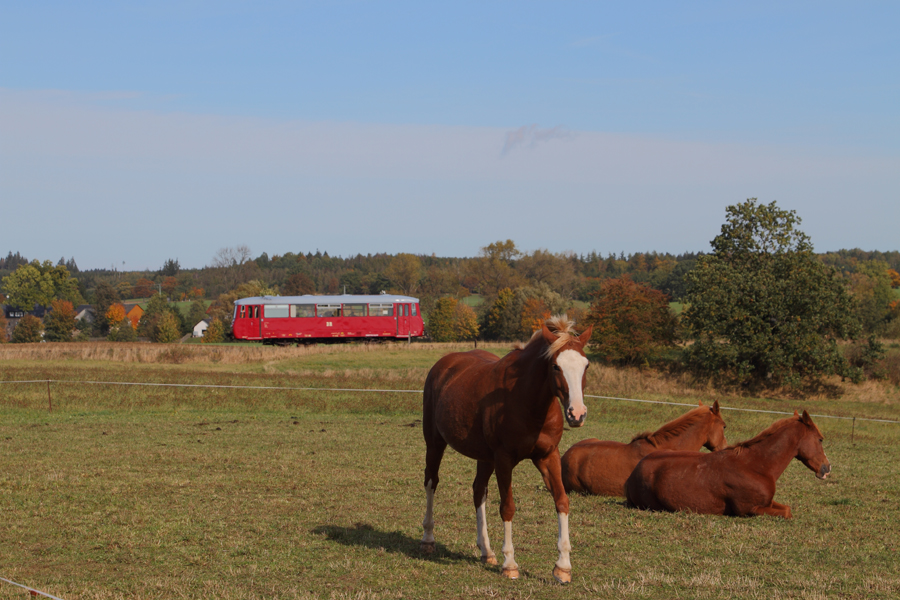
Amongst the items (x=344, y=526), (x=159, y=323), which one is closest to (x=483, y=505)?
(x=344, y=526)

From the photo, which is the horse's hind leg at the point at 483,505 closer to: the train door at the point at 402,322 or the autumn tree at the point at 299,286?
the train door at the point at 402,322

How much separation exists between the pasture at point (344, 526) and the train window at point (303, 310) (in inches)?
1469

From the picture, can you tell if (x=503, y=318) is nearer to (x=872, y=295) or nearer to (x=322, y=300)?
(x=322, y=300)

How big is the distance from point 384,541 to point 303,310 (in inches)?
1929

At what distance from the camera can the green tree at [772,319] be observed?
4041 cm

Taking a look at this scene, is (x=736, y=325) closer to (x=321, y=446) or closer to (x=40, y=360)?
(x=321, y=446)

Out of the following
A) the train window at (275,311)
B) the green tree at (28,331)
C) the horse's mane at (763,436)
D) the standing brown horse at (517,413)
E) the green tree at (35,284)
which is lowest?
the green tree at (28,331)

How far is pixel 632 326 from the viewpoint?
5091 centimetres

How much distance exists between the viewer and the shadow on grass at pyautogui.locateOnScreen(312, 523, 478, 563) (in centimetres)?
676

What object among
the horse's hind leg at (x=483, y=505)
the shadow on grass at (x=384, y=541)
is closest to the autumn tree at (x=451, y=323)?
the shadow on grass at (x=384, y=541)

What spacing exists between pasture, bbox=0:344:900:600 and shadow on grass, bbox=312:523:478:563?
0.03 meters

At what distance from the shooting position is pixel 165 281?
164 metres

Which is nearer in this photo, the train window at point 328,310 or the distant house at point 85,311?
the train window at point 328,310

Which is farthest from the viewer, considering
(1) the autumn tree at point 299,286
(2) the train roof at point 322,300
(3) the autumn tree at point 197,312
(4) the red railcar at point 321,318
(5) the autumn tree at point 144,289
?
(5) the autumn tree at point 144,289
